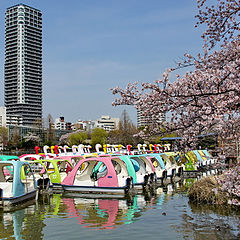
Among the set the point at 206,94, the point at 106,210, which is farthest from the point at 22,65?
the point at 206,94

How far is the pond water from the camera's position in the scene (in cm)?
848

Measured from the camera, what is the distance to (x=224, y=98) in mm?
6504

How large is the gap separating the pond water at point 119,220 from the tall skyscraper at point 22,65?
11905cm

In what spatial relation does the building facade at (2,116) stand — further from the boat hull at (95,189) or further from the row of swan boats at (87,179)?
the boat hull at (95,189)

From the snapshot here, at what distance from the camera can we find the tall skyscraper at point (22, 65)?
414 ft

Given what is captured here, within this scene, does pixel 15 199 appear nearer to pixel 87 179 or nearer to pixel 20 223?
pixel 20 223

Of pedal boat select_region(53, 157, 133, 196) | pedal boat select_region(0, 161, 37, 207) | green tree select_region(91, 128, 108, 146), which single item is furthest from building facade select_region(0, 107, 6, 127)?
pedal boat select_region(0, 161, 37, 207)

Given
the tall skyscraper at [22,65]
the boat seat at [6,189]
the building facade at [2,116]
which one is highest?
the tall skyscraper at [22,65]

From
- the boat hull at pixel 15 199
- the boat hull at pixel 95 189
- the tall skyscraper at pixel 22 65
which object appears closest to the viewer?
the boat hull at pixel 15 199

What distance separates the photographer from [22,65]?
126 metres

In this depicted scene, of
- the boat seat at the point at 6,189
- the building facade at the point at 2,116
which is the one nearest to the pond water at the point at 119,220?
the boat seat at the point at 6,189

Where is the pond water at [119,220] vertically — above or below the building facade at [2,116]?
below

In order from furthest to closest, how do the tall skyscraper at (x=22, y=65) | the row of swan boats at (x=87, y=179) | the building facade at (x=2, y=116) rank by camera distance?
the building facade at (x=2, y=116) → the tall skyscraper at (x=22, y=65) → the row of swan boats at (x=87, y=179)

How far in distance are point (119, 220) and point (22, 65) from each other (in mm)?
123581
